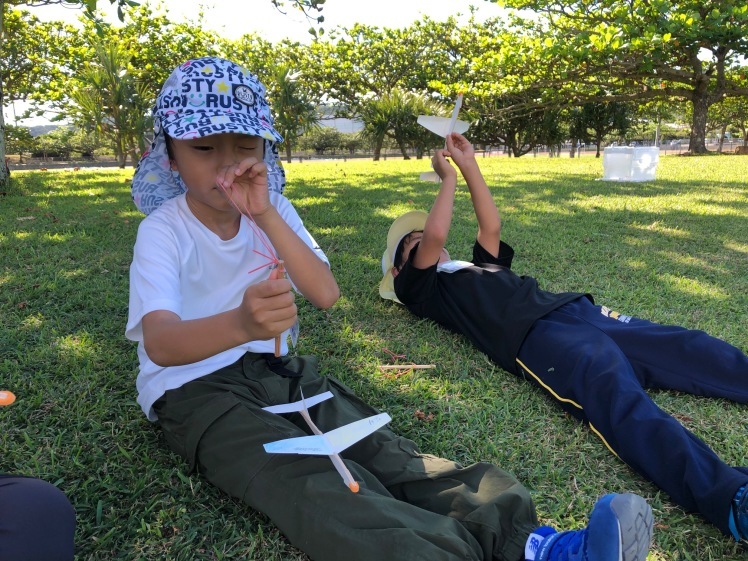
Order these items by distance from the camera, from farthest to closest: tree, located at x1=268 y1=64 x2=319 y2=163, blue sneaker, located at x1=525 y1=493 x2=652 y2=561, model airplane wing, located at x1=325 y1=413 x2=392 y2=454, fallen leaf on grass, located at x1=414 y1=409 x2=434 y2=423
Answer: tree, located at x1=268 y1=64 x2=319 y2=163
fallen leaf on grass, located at x1=414 y1=409 x2=434 y2=423
model airplane wing, located at x1=325 y1=413 x2=392 y2=454
blue sneaker, located at x1=525 y1=493 x2=652 y2=561

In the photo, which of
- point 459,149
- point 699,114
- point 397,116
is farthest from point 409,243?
point 397,116

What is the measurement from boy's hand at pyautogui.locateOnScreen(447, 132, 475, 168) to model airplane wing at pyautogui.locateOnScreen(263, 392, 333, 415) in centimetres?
143

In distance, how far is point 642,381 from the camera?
7.12 feet

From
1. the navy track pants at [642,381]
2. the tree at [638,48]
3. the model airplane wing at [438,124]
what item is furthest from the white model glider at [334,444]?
the tree at [638,48]

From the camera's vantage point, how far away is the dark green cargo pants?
4.00 ft

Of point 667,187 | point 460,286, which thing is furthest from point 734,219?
point 460,286

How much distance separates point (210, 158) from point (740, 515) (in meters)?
1.69

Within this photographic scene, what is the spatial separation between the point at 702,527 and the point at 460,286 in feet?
4.47

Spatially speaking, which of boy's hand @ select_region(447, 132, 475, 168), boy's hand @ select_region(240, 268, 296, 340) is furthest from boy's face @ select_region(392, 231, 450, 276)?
boy's hand @ select_region(240, 268, 296, 340)

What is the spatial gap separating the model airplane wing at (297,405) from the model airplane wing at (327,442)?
245mm

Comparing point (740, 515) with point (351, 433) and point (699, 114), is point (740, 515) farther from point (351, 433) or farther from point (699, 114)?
point (699, 114)

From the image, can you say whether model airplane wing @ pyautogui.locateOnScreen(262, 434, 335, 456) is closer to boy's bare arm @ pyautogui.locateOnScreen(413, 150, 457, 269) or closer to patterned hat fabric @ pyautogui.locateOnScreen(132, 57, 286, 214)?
patterned hat fabric @ pyautogui.locateOnScreen(132, 57, 286, 214)

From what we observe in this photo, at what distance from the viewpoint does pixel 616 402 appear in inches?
70.1

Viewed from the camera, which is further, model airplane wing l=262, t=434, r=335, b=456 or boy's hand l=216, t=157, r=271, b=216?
boy's hand l=216, t=157, r=271, b=216
